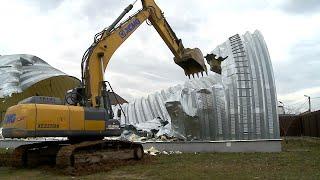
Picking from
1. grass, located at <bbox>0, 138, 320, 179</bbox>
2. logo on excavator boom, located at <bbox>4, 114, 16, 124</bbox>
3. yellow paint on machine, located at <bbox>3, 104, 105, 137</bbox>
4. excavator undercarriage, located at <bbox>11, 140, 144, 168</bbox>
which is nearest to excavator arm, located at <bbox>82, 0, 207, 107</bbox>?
yellow paint on machine, located at <bbox>3, 104, 105, 137</bbox>

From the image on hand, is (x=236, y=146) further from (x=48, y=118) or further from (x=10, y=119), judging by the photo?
(x=10, y=119)

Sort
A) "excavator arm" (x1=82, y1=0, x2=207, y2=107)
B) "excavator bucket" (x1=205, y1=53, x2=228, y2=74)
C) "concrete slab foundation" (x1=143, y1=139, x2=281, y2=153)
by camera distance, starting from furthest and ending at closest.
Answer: "excavator bucket" (x1=205, y1=53, x2=228, y2=74) < "concrete slab foundation" (x1=143, y1=139, x2=281, y2=153) < "excavator arm" (x1=82, y1=0, x2=207, y2=107)

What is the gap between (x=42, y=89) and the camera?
135 feet

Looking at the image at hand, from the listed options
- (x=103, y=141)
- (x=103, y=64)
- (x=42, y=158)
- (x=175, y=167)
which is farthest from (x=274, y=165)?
(x=42, y=158)

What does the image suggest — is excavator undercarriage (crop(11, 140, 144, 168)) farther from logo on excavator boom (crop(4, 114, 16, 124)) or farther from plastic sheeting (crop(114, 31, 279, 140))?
plastic sheeting (crop(114, 31, 279, 140))

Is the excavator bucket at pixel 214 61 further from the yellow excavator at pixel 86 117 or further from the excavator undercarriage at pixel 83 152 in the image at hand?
the excavator undercarriage at pixel 83 152

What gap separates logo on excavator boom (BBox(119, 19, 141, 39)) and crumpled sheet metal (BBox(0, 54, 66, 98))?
699 inches

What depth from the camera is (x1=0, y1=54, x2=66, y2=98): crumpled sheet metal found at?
3478 centimetres

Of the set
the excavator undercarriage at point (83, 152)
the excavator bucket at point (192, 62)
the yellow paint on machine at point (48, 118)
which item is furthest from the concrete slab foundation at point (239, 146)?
the yellow paint on machine at point (48, 118)

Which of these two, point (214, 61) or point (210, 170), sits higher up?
point (214, 61)

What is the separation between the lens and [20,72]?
3628 centimetres

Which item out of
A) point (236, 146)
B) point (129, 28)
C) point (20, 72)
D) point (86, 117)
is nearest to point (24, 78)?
point (20, 72)

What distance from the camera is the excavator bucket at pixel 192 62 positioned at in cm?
2045

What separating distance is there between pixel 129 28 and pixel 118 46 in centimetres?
107
